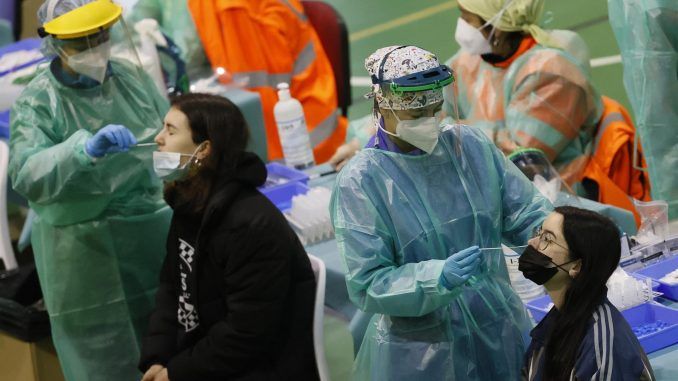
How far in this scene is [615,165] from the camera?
379 cm

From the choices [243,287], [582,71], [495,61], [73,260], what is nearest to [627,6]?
[582,71]

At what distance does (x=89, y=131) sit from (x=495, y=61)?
157 centimetres

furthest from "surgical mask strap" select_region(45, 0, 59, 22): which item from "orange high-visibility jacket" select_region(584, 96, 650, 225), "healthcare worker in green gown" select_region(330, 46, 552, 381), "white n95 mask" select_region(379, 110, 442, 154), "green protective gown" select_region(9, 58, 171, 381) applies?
"orange high-visibility jacket" select_region(584, 96, 650, 225)

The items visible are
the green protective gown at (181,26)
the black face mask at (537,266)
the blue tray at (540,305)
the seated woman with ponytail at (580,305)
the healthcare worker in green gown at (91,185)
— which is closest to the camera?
the seated woman with ponytail at (580,305)

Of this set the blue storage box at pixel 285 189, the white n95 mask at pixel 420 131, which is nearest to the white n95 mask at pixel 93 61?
the blue storage box at pixel 285 189

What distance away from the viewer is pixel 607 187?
3719 millimetres

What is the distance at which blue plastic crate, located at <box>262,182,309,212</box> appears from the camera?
383cm

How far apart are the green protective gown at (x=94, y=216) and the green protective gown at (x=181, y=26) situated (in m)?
1.80

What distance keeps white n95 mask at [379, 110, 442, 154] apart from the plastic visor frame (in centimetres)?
7

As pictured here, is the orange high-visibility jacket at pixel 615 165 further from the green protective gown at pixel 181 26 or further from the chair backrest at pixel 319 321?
the green protective gown at pixel 181 26

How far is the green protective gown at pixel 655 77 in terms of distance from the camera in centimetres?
342

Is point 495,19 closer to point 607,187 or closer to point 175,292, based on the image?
point 607,187

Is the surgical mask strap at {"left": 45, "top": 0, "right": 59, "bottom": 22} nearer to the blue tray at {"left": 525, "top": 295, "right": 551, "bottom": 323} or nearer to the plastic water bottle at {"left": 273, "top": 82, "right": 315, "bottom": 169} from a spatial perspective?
the plastic water bottle at {"left": 273, "top": 82, "right": 315, "bottom": 169}

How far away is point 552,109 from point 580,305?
67.4 inches
